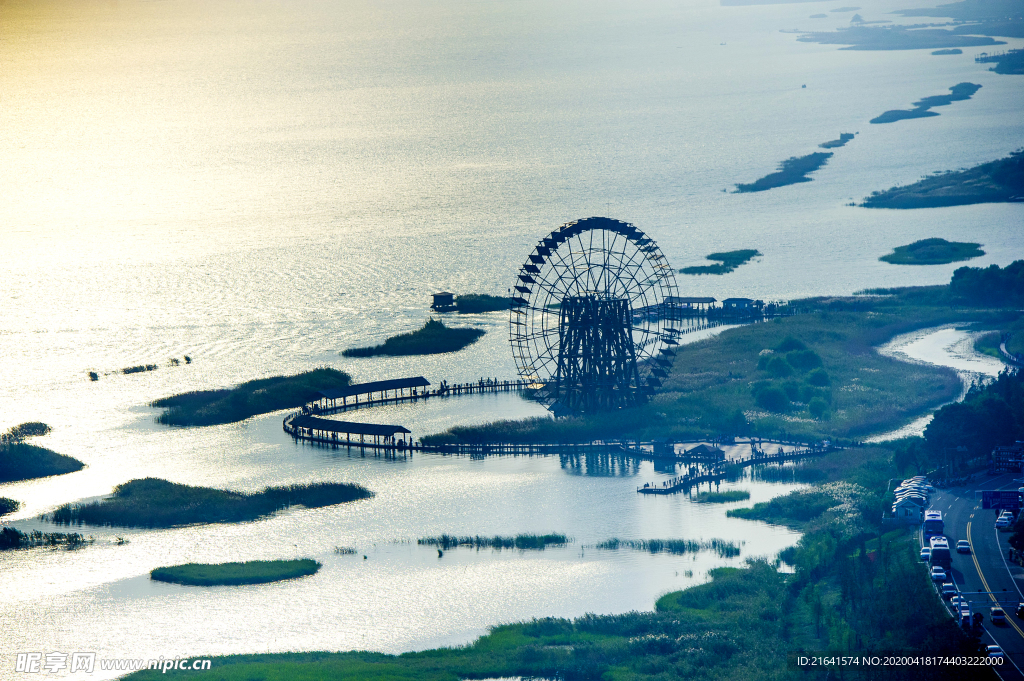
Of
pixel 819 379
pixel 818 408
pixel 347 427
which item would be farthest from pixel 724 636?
pixel 819 379

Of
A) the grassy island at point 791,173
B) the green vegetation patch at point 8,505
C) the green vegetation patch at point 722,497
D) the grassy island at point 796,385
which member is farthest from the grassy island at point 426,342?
the grassy island at point 791,173

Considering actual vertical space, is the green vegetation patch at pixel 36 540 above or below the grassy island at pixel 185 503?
below

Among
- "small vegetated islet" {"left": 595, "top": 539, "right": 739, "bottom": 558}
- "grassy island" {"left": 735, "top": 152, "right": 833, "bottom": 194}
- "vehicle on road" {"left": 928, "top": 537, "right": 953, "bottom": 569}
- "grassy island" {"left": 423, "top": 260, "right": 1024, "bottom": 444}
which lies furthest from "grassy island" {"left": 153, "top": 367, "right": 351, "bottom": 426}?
"grassy island" {"left": 735, "top": 152, "right": 833, "bottom": 194}

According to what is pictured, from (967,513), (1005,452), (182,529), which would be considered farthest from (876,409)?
(182,529)

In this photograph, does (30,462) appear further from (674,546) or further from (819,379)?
(819,379)

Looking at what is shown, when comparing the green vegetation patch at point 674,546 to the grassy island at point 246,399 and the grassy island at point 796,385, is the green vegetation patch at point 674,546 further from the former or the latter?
the grassy island at point 246,399

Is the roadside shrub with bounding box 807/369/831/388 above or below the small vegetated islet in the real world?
above

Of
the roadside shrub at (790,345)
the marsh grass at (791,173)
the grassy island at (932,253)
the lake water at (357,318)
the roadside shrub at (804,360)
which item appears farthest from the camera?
the marsh grass at (791,173)

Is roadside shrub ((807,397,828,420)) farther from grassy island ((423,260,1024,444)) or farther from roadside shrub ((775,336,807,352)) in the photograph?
roadside shrub ((775,336,807,352))
